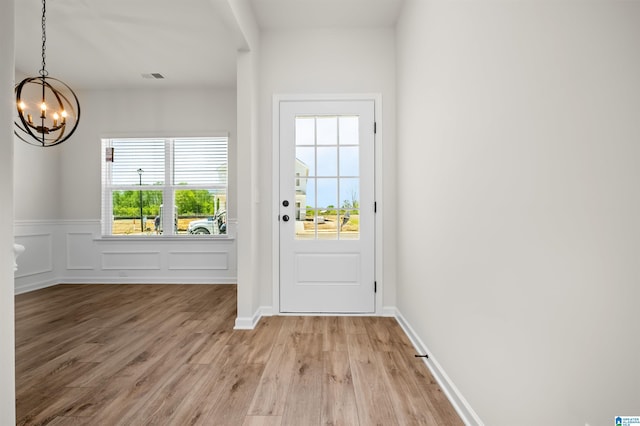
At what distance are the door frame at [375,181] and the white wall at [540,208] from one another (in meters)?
1.33

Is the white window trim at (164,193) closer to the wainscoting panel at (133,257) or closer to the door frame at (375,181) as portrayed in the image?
the wainscoting panel at (133,257)

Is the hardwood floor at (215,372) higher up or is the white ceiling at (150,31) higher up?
the white ceiling at (150,31)

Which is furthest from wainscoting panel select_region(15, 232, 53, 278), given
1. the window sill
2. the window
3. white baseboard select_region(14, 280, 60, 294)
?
the window

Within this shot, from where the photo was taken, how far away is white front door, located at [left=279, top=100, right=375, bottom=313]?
345cm

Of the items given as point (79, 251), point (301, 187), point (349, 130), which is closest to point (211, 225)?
point (79, 251)

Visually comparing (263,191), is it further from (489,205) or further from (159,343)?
(489,205)

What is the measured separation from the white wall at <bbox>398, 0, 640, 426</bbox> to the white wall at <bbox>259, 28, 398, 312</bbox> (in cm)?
137

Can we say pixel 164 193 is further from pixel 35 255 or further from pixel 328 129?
pixel 328 129

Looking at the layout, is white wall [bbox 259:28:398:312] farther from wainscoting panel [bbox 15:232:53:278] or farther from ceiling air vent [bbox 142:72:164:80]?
wainscoting panel [bbox 15:232:53:278]

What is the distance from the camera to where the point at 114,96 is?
5133 mm

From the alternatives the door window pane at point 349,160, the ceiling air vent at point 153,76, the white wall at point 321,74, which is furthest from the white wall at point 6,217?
the ceiling air vent at point 153,76

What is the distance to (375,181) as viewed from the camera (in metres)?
3.45

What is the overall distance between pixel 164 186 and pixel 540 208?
201 inches

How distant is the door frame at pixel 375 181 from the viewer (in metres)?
3.43
